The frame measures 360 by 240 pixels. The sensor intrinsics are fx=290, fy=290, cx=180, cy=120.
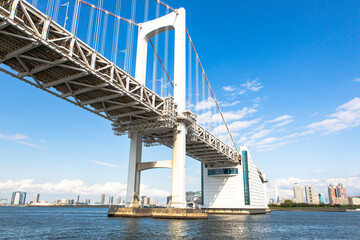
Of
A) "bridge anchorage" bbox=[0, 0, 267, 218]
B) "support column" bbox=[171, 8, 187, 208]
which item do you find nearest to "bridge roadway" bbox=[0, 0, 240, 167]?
"bridge anchorage" bbox=[0, 0, 267, 218]

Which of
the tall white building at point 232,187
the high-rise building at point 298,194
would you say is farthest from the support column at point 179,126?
the high-rise building at point 298,194

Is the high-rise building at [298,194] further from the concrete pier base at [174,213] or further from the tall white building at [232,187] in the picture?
the concrete pier base at [174,213]

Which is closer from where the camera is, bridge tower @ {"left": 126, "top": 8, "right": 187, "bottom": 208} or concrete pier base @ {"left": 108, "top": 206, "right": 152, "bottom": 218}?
concrete pier base @ {"left": 108, "top": 206, "right": 152, "bottom": 218}

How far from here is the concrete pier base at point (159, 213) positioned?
31.4m

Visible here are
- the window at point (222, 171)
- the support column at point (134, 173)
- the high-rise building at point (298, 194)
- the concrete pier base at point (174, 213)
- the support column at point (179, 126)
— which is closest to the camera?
the concrete pier base at point (174, 213)

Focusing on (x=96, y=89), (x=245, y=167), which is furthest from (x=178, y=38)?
(x=245, y=167)

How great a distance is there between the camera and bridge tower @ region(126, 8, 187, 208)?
33.1 meters

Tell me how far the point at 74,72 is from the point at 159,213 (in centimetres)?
1749

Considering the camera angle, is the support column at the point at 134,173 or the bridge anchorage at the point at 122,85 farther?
the support column at the point at 134,173

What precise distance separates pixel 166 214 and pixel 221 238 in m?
14.9

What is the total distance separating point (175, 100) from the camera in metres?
36.3

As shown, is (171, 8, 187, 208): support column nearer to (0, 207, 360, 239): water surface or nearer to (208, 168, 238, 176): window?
(0, 207, 360, 239): water surface

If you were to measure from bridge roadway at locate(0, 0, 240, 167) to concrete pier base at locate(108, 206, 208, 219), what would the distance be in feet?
30.4

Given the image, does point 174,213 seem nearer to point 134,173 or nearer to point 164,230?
point 134,173
